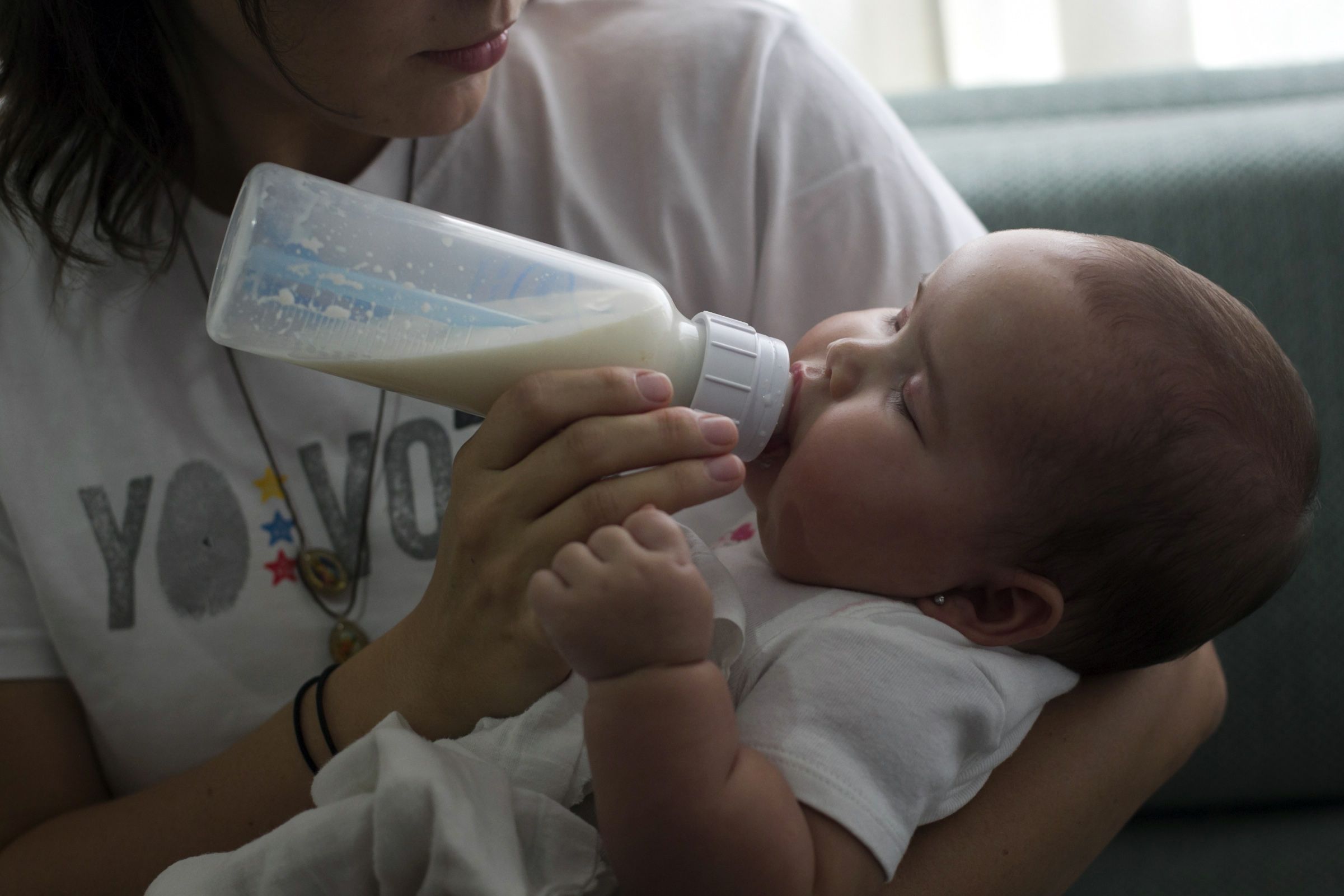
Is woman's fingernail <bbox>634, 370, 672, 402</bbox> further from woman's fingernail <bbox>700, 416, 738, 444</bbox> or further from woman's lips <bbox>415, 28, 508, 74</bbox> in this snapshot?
woman's lips <bbox>415, 28, 508, 74</bbox>

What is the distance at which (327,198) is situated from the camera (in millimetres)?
809

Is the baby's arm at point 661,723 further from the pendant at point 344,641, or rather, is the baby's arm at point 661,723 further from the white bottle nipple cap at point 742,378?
the pendant at point 344,641

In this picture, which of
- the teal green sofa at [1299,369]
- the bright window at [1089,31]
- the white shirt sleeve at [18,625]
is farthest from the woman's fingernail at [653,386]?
the bright window at [1089,31]

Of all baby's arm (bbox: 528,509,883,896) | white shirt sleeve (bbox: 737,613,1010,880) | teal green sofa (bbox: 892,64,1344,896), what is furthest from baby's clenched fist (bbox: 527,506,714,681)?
teal green sofa (bbox: 892,64,1344,896)

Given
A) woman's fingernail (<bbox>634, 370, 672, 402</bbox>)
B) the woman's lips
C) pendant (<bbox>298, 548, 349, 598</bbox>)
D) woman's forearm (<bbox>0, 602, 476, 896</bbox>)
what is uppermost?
the woman's lips

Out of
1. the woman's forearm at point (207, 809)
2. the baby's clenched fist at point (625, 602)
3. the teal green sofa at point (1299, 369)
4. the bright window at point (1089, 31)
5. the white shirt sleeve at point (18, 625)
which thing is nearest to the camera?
the baby's clenched fist at point (625, 602)

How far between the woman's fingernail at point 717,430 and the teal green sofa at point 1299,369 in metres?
0.83

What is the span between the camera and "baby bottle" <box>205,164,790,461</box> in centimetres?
77

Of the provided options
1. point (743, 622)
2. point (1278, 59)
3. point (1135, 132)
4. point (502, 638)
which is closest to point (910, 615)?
point (743, 622)

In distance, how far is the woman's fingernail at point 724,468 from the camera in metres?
0.74

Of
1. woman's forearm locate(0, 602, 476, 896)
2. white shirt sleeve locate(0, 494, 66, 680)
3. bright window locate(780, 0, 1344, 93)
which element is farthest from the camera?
bright window locate(780, 0, 1344, 93)

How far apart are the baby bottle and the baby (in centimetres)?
12

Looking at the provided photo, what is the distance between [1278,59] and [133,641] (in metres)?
2.17

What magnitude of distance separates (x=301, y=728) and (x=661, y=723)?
387mm
